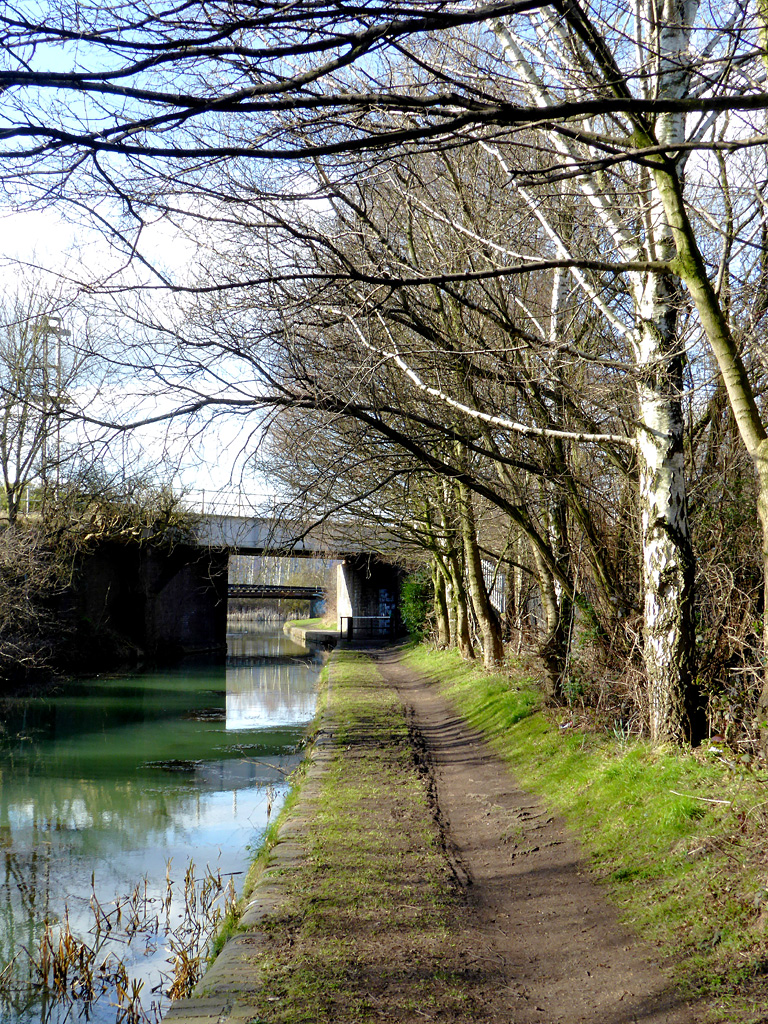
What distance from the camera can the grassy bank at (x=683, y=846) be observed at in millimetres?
3938

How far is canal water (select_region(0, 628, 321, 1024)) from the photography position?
19.2 feet

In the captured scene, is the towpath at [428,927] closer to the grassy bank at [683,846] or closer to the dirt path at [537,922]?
the dirt path at [537,922]

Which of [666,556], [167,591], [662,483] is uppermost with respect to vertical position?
[662,483]

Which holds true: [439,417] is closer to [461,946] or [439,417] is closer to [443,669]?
[461,946]

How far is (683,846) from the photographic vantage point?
5105mm

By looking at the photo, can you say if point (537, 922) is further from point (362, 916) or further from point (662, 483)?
point (662, 483)

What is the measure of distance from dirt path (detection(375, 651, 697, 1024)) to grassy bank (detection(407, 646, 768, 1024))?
0.55ft

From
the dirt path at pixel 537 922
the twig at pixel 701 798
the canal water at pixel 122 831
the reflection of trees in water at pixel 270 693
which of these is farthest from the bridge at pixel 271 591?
the twig at pixel 701 798

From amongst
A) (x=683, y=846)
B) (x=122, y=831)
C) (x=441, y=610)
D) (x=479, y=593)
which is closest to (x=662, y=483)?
(x=683, y=846)

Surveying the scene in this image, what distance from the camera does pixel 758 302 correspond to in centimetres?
692

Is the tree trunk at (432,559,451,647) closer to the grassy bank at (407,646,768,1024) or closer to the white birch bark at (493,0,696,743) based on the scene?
the grassy bank at (407,646,768,1024)

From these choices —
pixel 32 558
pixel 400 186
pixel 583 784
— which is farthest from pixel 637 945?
pixel 32 558

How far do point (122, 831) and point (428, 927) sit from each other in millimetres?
6161

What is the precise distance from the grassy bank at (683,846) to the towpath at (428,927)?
0.17 m
